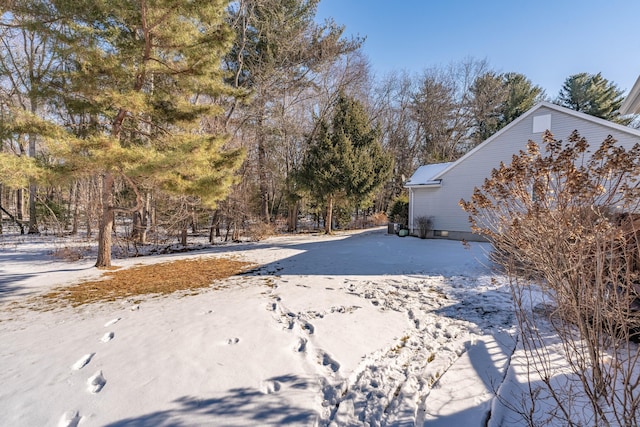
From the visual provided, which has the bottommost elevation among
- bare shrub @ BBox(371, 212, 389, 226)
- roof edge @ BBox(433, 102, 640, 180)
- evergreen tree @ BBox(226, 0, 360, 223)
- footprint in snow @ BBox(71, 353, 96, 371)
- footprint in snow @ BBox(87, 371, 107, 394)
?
footprint in snow @ BBox(87, 371, 107, 394)

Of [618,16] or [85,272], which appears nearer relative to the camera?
[618,16]

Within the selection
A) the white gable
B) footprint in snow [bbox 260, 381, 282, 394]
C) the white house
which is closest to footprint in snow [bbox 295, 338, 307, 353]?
footprint in snow [bbox 260, 381, 282, 394]

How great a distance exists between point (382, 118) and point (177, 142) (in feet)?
70.3

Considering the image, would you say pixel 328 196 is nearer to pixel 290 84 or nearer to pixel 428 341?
pixel 290 84

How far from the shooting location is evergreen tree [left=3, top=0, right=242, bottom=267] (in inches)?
222

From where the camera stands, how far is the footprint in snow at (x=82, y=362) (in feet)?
9.01

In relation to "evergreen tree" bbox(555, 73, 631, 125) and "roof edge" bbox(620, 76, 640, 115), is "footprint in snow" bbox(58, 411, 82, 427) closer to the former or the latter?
"roof edge" bbox(620, 76, 640, 115)

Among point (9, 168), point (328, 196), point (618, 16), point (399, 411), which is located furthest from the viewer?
point (328, 196)

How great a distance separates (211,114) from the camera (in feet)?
25.1

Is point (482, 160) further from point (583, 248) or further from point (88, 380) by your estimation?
point (88, 380)

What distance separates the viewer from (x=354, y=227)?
818 inches

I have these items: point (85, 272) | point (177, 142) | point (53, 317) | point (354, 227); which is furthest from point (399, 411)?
point (354, 227)

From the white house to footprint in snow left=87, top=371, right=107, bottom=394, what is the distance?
40.4 ft

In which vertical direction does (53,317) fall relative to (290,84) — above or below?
below
